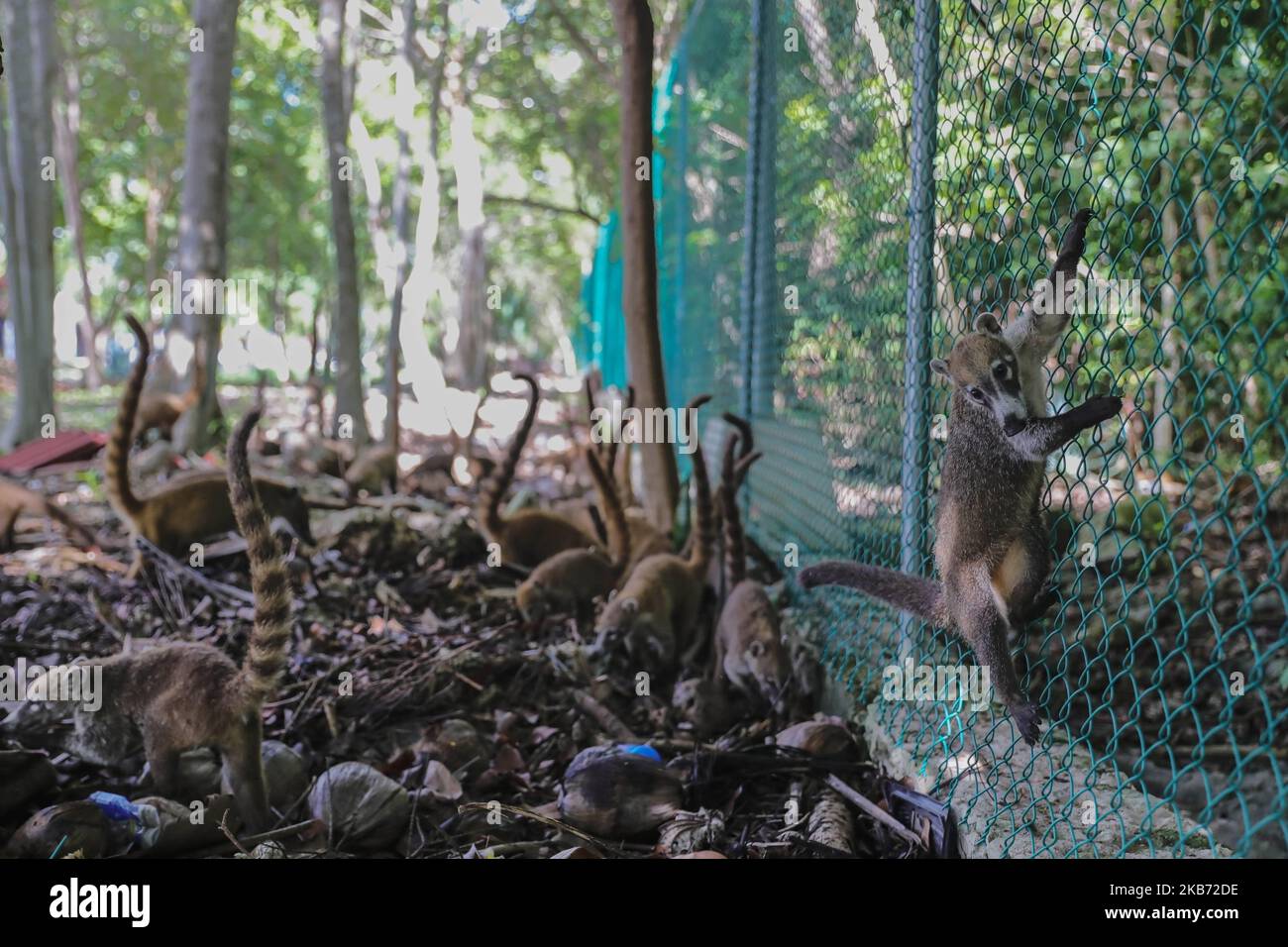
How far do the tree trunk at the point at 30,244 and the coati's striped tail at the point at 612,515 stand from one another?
22.0ft

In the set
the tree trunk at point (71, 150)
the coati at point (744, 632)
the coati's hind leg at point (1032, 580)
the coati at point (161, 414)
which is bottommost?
the coati at point (744, 632)

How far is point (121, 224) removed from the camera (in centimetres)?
2975

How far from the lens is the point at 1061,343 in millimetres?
2520

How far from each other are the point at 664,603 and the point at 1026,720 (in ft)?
8.52

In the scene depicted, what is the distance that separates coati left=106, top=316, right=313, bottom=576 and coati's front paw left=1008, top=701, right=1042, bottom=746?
174 inches

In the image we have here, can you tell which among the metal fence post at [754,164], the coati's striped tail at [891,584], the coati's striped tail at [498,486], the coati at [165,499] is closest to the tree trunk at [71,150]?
the coati at [165,499]

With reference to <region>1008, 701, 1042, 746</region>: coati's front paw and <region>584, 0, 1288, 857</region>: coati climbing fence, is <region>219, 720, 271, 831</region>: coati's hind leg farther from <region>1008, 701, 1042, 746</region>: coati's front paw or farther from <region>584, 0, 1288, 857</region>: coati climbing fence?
<region>1008, 701, 1042, 746</region>: coati's front paw

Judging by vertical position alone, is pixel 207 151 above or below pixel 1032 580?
above

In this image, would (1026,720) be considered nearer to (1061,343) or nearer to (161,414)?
(1061,343)

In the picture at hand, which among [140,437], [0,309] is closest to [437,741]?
[140,437]

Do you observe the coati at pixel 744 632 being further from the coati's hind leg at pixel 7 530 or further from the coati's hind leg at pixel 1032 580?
the coati's hind leg at pixel 7 530

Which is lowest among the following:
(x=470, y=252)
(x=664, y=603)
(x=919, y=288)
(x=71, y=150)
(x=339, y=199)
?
(x=664, y=603)

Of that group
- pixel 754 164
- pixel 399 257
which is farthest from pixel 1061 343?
pixel 399 257

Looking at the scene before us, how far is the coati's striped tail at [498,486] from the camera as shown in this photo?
614 cm
